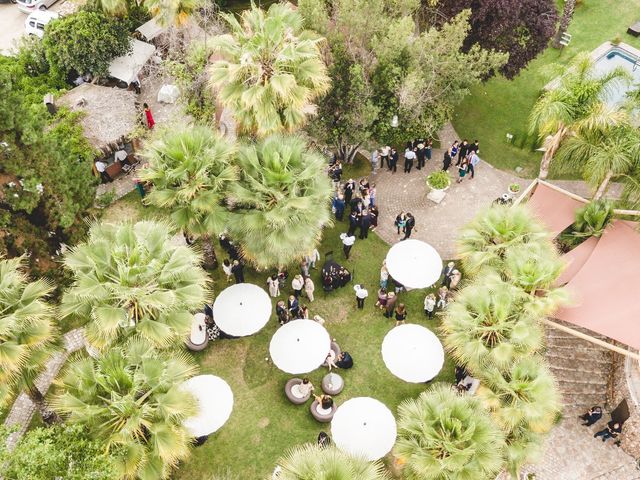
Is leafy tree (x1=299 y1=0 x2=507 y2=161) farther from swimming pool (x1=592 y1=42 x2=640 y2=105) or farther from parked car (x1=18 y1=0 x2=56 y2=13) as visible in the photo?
parked car (x1=18 y1=0 x2=56 y2=13)

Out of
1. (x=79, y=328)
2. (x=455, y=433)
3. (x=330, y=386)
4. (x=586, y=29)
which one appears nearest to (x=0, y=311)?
(x=79, y=328)

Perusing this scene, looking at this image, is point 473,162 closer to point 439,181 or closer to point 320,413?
point 439,181

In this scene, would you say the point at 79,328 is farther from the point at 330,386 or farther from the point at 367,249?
the point at 367,249

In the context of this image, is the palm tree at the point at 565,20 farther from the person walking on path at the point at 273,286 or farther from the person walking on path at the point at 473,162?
the person walking on path at the point at 273,286

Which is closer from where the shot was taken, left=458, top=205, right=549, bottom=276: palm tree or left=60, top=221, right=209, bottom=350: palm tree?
left=60, top=221, right=209, bottom=350: palm tree

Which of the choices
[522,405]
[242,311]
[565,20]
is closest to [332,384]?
[242,311]

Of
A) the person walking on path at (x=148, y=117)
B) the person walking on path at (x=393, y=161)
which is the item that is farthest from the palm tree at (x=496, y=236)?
the person walking on path at (x=148, y=117)

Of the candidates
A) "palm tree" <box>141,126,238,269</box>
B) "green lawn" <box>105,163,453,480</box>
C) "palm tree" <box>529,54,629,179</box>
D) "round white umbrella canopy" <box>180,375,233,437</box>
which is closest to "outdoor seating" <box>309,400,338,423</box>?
"green lawn" <box>105,163,453,480</box>
